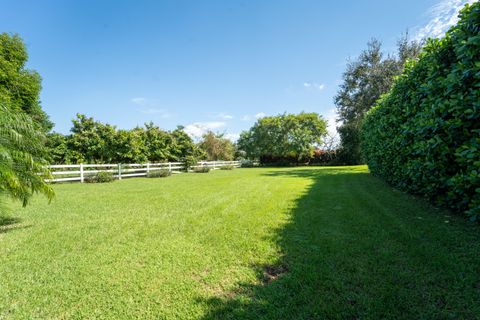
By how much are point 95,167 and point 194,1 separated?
1008 cm

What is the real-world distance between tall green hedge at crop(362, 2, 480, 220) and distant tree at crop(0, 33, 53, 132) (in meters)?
19.8

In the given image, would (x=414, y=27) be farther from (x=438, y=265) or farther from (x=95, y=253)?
(x=95, y=253)

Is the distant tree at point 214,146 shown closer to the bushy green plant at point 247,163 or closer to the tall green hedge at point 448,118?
the bushy green plant at point 247,163

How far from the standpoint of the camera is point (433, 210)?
421cm

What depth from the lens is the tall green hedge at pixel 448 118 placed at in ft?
8.84

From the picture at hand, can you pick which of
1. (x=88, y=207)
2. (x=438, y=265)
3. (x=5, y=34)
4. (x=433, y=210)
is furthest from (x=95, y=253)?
(x=5, y=34)

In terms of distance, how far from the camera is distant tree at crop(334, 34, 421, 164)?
14.9m

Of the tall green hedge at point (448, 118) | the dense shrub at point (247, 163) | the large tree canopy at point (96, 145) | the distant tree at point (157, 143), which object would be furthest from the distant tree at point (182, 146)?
the tall green hedge at point (448, 118)

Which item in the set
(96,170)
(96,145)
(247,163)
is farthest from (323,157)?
(96,170)

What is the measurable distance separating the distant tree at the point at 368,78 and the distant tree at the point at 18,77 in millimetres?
22009

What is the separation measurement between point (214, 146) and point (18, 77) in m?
18.6

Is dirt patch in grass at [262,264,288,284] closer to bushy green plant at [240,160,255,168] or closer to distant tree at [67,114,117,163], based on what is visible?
distant tree at [67,114,117,163]

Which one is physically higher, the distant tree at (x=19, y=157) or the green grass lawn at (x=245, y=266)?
the distant tree at (x=19, y=157)

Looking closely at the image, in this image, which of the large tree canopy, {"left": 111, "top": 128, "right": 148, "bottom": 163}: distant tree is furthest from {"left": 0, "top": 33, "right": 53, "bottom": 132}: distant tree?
{"left": 111, "top": 128, "right": 148, "bottom": 163}: distant tree
